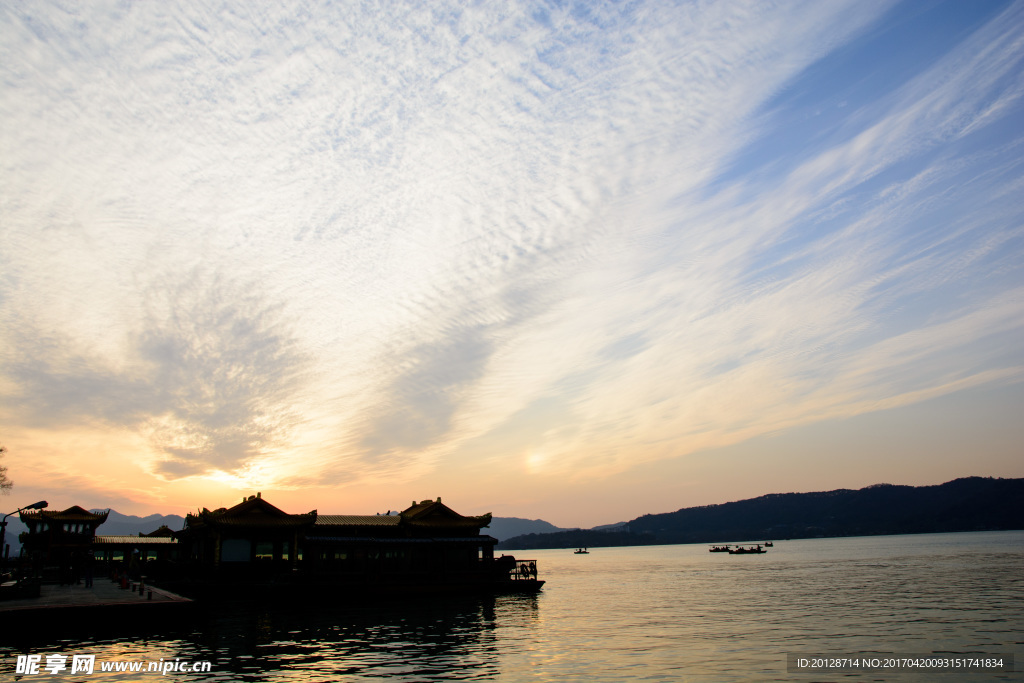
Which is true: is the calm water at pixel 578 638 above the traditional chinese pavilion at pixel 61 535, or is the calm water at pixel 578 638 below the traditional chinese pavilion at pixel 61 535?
below

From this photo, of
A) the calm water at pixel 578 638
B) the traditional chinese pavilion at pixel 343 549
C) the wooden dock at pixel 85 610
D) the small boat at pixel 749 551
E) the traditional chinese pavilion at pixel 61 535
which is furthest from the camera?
the small boat at pixel 749 551

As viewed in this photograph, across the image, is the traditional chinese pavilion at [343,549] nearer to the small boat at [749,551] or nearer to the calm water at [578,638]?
the calm water at [578,638]

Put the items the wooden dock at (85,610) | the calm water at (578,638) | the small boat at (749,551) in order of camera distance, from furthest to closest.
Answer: the small boat at (749,551)
the wooden dock at (85,610)
the calm water at (578,638)

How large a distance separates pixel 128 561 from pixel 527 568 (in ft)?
152

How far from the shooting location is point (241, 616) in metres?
41.2

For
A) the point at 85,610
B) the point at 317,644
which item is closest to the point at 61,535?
the point at 85,610

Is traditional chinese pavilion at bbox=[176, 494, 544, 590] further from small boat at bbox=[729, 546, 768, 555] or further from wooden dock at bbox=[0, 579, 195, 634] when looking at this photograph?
small boat at bbox=[729, 546, 768, 555]

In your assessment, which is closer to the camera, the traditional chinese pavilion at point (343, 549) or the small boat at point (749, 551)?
the traditional chinese pavilion at point (343, 549)

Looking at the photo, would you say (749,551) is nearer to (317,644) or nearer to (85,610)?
(317,644)

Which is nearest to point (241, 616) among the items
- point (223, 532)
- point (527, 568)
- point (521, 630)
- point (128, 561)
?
point (223, 532)

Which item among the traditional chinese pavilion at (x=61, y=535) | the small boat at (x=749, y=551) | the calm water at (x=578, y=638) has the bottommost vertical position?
the small boat at (x=749, y=551)

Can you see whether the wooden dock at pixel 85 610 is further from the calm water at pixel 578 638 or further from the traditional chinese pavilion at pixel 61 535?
the traditional chinese pavilion at pixel 61 535

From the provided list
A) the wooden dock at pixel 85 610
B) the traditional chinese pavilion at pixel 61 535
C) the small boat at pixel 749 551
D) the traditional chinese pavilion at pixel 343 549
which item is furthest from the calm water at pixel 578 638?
the small boat at pixel 749 551

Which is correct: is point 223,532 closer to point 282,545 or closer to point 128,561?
point 282,545
